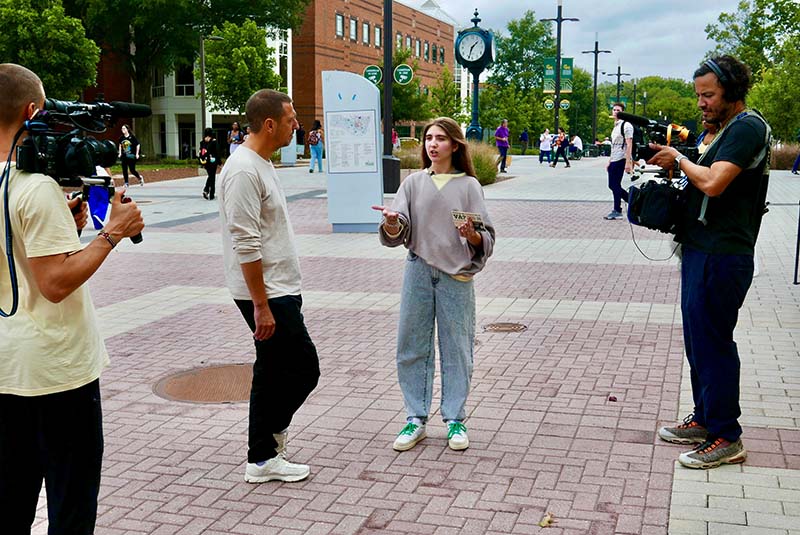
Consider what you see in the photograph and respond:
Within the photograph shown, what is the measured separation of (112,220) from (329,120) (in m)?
11.4

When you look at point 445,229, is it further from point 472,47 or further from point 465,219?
point 472,47

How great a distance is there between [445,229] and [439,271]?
24 centimetres

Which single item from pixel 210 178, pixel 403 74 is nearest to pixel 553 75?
pixel 403 74

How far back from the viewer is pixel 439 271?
5.07 metres

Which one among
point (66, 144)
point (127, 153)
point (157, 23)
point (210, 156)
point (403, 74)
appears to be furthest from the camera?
point (157, 23)

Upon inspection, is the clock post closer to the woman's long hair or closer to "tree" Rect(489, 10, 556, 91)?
the woman's long hair

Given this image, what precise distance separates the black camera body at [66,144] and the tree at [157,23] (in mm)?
40171

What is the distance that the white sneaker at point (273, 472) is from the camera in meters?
4.64

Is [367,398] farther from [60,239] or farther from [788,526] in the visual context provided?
[60,239]

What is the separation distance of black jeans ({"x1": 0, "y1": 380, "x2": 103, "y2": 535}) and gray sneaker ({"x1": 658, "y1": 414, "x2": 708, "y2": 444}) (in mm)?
3226

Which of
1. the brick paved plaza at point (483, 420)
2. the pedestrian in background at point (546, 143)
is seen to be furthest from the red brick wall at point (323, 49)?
the brick paved plaza at point (483, 420)

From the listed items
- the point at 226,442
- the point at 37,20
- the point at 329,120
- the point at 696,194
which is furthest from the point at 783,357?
the point at 37,20

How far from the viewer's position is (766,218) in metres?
17.0

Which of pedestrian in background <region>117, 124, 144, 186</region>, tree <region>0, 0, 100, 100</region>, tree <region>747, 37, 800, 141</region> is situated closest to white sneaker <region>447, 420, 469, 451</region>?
pedestrian in background <region>117, 124, 144, 186</region>
